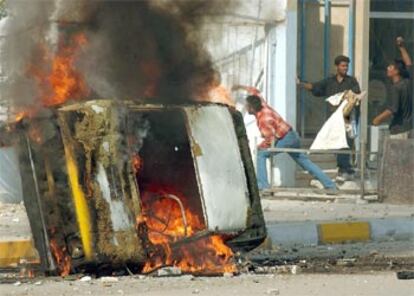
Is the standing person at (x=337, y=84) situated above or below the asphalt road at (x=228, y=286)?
above

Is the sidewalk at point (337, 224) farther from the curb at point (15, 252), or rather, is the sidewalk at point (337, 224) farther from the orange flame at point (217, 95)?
the curb at point (15, 252)

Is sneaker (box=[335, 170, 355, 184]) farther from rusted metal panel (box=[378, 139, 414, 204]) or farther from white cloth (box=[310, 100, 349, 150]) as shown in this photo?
rusted metal panel (box=[378, 139, 414, 204])

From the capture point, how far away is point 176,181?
959 centimetres

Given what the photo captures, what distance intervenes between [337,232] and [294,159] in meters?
4.17

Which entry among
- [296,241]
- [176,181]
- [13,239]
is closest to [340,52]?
[296,241]

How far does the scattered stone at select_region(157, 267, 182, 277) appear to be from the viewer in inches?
355

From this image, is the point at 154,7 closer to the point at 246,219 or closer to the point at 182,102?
the point at 182,102

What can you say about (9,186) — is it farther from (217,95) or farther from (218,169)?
(218,169)

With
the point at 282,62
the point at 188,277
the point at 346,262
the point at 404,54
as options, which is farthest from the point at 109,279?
the point at 404,54

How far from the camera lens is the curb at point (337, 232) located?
12.1m

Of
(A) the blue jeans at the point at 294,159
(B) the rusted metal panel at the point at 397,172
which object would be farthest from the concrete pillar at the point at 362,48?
(B) the rusted metal panel at the point at 397,172

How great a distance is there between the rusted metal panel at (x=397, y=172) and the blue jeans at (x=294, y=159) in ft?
2.86

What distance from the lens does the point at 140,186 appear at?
9406mm

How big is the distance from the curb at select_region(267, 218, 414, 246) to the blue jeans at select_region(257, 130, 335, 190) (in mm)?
3227
